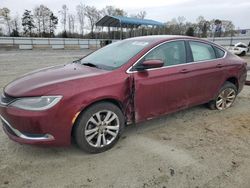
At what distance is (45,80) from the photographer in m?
3.09

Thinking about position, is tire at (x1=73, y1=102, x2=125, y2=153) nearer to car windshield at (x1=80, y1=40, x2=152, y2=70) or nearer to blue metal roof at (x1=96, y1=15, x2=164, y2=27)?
car windshield at (x1=80, y1=40, x2=152, y2=70)

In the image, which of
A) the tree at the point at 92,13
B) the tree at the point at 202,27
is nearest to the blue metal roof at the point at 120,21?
the tree at the point at 202,27

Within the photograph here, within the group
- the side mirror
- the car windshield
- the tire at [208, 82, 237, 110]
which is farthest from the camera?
the tire at [208, 82, 237, 110]

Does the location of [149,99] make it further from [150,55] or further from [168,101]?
[150,55]

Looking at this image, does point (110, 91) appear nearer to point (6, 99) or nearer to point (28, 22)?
point (6, 99)

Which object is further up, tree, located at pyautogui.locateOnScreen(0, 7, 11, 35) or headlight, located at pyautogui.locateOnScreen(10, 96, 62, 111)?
tree, located at pyautogui.locateOnScreen(0, 7, 11, 35)

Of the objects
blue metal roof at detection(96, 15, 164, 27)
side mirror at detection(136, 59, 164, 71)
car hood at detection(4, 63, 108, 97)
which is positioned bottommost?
car hood at detection(4, 63, 108, 97)

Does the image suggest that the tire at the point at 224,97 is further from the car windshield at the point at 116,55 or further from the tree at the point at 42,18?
the tree at the point at 42,18

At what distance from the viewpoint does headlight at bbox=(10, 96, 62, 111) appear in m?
2.76

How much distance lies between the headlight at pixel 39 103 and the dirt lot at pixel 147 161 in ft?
2.49

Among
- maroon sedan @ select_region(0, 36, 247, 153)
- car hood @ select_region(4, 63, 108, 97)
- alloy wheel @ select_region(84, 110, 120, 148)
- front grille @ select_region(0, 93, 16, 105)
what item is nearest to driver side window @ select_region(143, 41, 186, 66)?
maroon sedan @ select_region(0, 36, 247, 153)

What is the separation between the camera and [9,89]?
3.08 metres

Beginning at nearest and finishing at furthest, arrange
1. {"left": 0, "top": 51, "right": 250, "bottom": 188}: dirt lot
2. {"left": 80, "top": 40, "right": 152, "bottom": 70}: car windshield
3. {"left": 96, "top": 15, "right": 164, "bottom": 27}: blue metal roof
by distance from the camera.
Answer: {"left": 0, "top": 51, "right": 250, "bottom": 188}: dirt lot
{"left": 80, "top": 40, "right": 152, "bottom": 70}: car windshield
{"left": 96, "top": 15, "right": 164, "bottom": 27}: blue metal roof

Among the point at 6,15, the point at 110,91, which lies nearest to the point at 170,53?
the point at 110,91
